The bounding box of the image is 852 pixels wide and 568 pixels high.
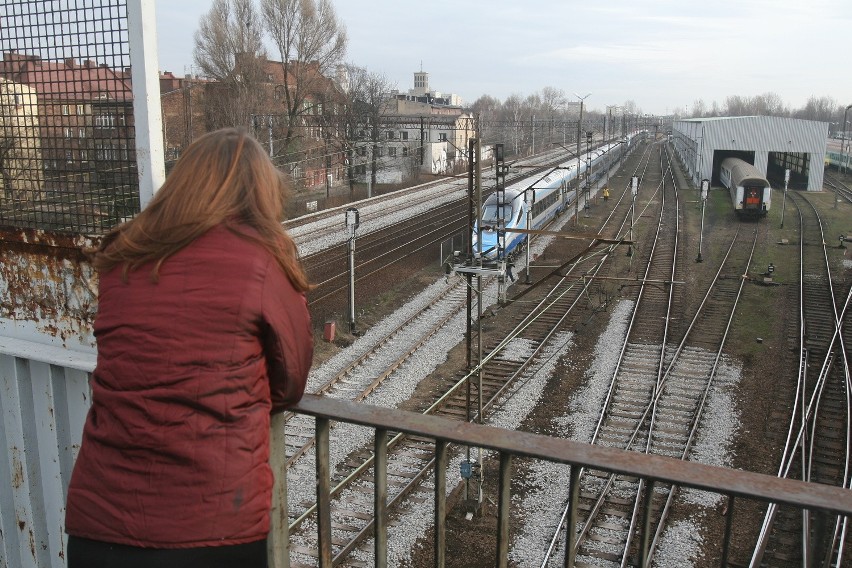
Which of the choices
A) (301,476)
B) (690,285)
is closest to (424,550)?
(301,476)

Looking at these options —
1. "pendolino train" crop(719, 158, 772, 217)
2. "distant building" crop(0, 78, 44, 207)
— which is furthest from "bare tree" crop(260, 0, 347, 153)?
"distant building" crop(0, 78, 44, 207)

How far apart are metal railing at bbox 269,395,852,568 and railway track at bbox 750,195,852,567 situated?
10.0ft

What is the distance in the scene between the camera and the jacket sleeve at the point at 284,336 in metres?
1.45

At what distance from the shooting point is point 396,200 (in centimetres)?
2816

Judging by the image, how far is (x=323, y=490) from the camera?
192 cm

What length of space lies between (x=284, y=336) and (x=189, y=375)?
7.9 inches

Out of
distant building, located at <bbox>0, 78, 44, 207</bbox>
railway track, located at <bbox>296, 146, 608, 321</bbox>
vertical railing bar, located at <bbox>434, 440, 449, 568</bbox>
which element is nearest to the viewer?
vertical railing bar, located at <bbox>434, 440, 449, 568</bbox>

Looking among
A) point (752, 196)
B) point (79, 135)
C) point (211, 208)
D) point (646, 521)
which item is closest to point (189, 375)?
point (211, 208)

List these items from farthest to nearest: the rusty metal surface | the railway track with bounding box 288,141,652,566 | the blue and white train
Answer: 1. the blue and white train
2. the railway track with bounding box 288,141,652,566
3. the rusty metal surface

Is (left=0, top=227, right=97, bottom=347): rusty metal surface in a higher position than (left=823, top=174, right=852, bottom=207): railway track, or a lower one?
higher

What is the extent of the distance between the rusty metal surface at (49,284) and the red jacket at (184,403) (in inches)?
31.0

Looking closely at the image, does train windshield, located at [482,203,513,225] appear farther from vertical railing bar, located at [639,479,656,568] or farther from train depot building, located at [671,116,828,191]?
vertical railing bar, located at [639,479,656,568]

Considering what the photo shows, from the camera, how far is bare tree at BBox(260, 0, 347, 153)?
98.6 ft

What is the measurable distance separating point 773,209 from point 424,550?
81.8 ft
